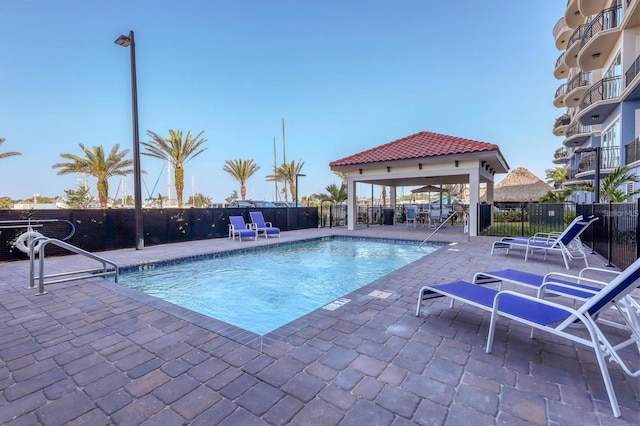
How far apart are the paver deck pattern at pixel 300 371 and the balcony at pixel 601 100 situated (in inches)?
703

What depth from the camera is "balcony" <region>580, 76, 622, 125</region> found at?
571 inches

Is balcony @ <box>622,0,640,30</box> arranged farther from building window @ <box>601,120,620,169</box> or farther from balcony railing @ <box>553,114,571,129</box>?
balcony railing @ <box>553,114,571,129</box>

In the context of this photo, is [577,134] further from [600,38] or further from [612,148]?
[600,38]

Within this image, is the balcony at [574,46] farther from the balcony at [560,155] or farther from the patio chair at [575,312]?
the patio chair at [575,312]

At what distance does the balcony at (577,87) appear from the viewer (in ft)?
67.8

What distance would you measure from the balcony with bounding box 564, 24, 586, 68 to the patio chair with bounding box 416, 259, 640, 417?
23.6 meters

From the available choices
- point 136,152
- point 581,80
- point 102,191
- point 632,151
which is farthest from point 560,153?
point 102,191

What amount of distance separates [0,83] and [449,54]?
72.7 feet

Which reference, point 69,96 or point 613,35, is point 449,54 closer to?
point 613,35

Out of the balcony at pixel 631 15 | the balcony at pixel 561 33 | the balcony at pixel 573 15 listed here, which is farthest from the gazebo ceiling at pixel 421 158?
the balcony at pixel 561 33

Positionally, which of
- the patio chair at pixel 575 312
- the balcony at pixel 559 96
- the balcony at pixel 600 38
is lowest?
the patio chair at pixel 575 312

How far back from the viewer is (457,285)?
333 cm

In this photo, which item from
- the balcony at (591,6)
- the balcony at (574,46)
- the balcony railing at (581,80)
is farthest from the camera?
the balcony railing at (581,80)

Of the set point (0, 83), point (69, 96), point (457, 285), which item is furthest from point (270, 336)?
point (69, 96)
